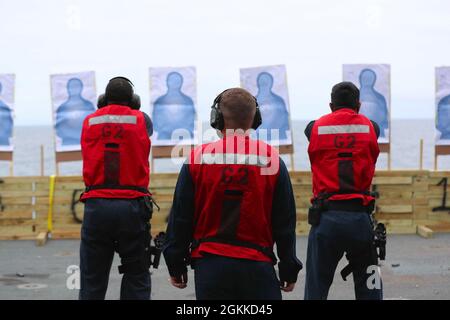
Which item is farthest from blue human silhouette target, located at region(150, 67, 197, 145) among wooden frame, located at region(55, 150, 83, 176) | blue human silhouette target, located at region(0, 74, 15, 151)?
blue human silhouette target, located at region(0, 74, 15, 151)

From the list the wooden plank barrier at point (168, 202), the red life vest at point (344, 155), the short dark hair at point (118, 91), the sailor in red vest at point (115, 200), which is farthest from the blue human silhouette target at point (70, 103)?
the red life vest at point (344, 155)

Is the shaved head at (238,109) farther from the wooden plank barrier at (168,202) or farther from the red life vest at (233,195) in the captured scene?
the wooden plank barrier at (168,202)

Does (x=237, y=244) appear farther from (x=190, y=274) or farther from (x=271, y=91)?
(x=271, y=91)

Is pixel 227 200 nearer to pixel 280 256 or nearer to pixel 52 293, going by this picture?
pixel 280 256

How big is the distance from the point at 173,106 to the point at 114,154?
724cm

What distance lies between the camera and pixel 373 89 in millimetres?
13586

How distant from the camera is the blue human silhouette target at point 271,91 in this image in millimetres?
13547

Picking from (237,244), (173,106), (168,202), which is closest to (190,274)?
(168,202)

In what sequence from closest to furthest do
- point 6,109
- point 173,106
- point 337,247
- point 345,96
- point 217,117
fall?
1. point 217,117
2. point 337,247
3. point 345,96
4. point 6,109
5. point 173,106

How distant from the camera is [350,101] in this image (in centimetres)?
646

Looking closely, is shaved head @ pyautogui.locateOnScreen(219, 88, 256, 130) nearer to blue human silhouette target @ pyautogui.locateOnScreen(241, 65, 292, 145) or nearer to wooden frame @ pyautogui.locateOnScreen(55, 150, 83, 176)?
blue human silhouette target @ pyautogui.locateOnScreen(241, 65, 292, 145)
